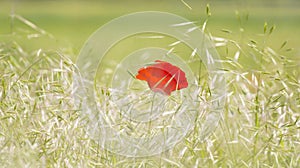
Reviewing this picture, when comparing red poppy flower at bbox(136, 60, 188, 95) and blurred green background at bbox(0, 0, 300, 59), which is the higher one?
blurred green background at bbox(0, 0, 300, 59)

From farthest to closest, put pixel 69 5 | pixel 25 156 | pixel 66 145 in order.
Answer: pixel 69 5 → pixel 66 145 → pixel 25 156

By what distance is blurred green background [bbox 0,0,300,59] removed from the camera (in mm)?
7525

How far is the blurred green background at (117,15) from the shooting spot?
24.7 feet

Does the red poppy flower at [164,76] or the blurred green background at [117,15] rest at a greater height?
the blurred green background at [117,15]

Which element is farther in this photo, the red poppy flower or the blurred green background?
the blurred green background

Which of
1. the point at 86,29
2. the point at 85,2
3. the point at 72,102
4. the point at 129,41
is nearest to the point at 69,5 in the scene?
the point at 85,2

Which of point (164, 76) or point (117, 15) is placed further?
point (117, 15)

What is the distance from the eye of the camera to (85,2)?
1530 centimetres

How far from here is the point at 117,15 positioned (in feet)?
37.6

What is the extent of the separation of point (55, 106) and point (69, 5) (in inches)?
511

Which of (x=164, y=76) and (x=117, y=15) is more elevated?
(x=117, y=15)

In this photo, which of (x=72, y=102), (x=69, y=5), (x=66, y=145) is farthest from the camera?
(x=69, y=5)

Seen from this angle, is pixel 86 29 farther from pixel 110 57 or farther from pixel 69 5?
pixel 69 5

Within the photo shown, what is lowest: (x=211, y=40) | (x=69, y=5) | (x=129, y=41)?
(x=211, y=40)
